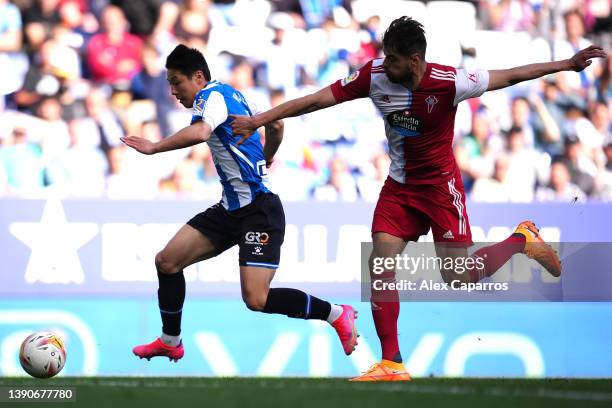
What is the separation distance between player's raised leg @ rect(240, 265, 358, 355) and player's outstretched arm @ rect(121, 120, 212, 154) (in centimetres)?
114

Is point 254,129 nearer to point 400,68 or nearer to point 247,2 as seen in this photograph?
point 400,68

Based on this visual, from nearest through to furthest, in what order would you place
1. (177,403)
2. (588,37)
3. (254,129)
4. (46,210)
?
(177,403) → (254,129) → (46,210) → (588,37)

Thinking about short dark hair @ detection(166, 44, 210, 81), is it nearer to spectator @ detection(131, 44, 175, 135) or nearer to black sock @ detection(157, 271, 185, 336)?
black sock @ detection(157, 271, 185, 336)

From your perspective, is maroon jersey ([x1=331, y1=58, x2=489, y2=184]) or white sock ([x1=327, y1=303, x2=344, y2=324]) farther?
white sock ([x1=327, y1=303, x2=344, y2=324])

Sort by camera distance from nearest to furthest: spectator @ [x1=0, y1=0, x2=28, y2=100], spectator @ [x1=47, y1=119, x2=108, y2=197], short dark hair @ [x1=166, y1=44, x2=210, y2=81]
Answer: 1. short dark hair @ [x1=166, y1=44, x2=210, y2=81]
2. spectator @ [x1=47, y1=119, x2=108, y2=197]
3. spectator @ [x1=0, y1=0, x2=28, y2=100]

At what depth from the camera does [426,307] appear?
9750 mm

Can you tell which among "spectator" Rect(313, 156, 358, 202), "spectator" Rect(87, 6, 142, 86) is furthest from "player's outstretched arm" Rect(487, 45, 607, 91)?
"spectator" Rect(87, 6, 142, 86)

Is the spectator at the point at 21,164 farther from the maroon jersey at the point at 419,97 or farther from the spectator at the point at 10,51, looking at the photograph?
the maroon jersey at the point at 419,97

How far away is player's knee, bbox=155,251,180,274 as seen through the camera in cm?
751

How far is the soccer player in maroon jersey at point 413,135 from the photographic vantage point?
684 cm

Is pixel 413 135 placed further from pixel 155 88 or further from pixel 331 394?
pixel 155 88

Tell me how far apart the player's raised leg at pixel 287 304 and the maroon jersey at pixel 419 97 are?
4.18ft

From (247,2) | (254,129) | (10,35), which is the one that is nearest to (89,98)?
(10,35)

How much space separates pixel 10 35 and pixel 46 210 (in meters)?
2.83
